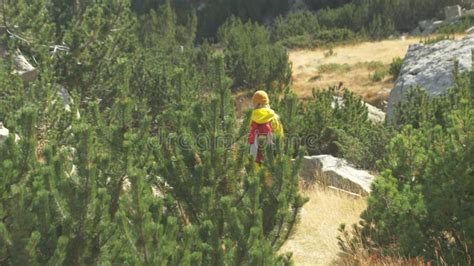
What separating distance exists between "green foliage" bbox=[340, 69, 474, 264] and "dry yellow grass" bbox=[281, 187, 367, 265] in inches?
17.5

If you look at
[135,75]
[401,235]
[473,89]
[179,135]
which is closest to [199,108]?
[179,135]

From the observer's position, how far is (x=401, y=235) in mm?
3809

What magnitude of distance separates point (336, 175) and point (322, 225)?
5.68 ft

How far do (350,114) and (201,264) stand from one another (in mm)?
7695

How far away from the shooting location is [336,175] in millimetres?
7020

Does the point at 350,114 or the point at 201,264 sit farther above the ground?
the point at 201,264

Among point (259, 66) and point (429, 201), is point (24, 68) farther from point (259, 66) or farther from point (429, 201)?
point (259, 66)

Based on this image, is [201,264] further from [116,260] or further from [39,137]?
[39,137]

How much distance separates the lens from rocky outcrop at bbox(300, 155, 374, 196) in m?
6.83

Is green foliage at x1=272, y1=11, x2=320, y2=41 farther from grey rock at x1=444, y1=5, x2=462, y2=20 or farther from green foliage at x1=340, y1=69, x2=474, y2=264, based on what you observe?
green foliage at x1=340, y1=69, x2=474, y2=264

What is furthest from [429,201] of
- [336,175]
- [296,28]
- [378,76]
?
[296,28]

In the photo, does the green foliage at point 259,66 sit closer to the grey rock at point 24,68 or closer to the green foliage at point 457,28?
the green foliage at point 457,28

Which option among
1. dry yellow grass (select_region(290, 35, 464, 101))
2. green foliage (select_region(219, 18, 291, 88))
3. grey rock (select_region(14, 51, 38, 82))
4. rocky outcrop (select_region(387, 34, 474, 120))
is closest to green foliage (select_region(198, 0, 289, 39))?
dry yellow grass (select_region(290, 35, 464, 101))

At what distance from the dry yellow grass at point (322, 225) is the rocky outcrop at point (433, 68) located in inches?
195
